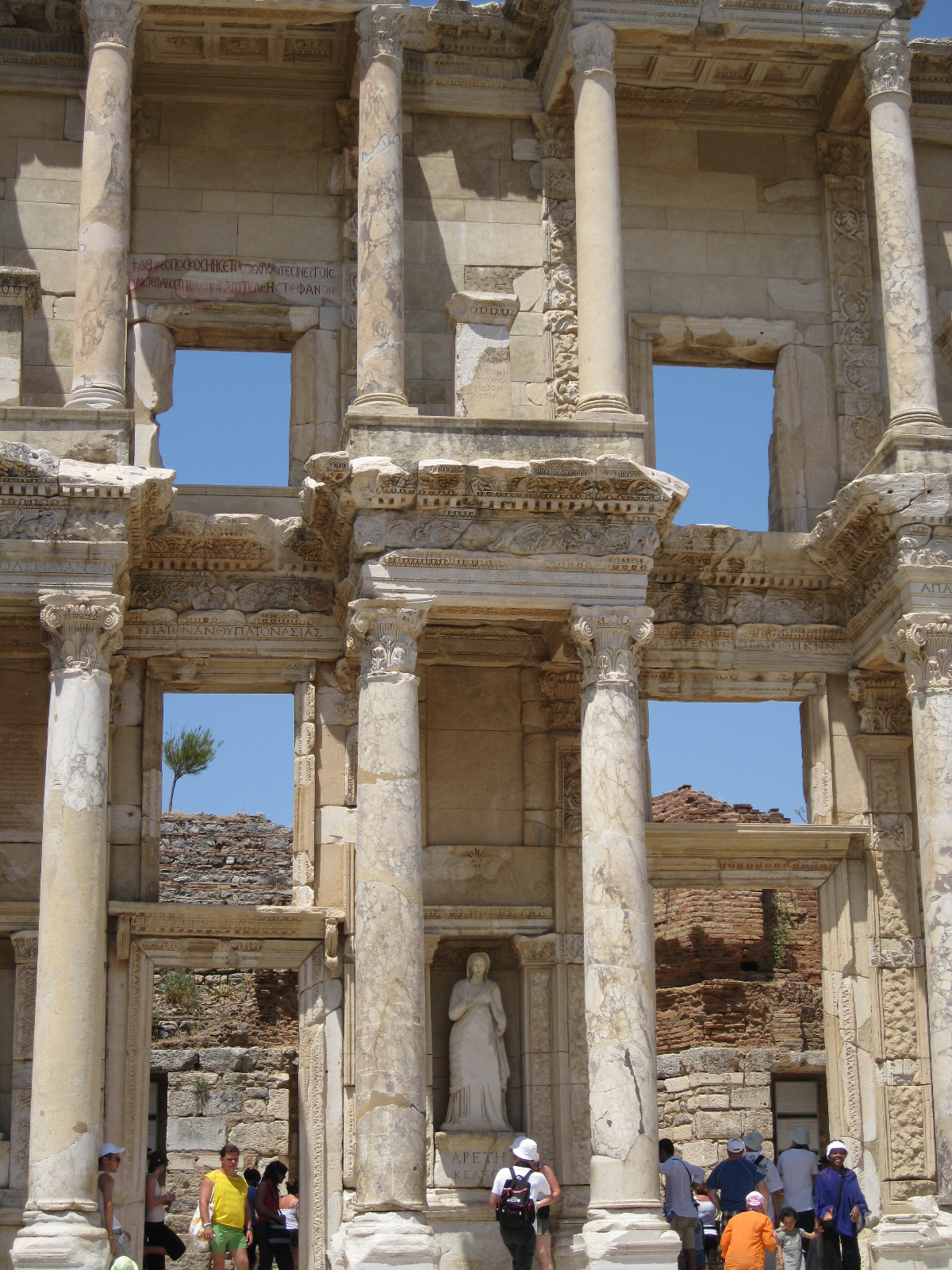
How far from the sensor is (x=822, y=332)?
19469mm

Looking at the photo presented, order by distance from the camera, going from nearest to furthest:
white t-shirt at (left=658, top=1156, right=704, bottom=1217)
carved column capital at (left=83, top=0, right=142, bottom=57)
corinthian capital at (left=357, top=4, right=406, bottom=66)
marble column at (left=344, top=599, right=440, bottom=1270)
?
marble column at (left=344, top=599, right=440, bottom=1270)
white t-shirt at (left=658, top=1156, right=704, bottom=1217)
carved column capital at (left=83, top=0, right=142, bottom=57)
corinthian capital at (left=357, top=4, right=406, bottom=66)

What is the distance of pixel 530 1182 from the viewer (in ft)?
48.0

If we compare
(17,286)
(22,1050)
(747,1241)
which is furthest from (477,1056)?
(17,286)

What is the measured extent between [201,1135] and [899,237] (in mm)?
14347

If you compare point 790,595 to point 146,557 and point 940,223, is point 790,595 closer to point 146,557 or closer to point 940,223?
point 940,223

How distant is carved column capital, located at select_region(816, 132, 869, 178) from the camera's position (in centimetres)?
1991

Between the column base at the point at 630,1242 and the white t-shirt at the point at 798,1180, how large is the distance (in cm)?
229

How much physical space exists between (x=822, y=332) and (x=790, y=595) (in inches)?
110

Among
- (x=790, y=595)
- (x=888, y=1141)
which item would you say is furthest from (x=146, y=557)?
(x=888, y=1141)

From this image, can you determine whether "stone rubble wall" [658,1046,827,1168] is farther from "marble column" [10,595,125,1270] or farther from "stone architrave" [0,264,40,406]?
"stone architrave" [0,264,40,406]

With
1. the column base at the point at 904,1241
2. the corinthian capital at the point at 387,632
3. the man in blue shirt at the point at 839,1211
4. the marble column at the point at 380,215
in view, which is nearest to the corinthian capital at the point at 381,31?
the marble column at the point at 380,215

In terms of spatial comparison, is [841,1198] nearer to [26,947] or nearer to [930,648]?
[930,648]

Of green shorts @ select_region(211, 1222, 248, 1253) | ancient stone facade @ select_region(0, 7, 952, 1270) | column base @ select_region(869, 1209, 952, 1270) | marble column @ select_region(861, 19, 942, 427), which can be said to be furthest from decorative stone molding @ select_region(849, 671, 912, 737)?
green shorts @ select_region(211, 1222, 248, 1253)

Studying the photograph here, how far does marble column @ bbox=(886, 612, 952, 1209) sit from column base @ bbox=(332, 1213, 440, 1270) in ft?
13.5
